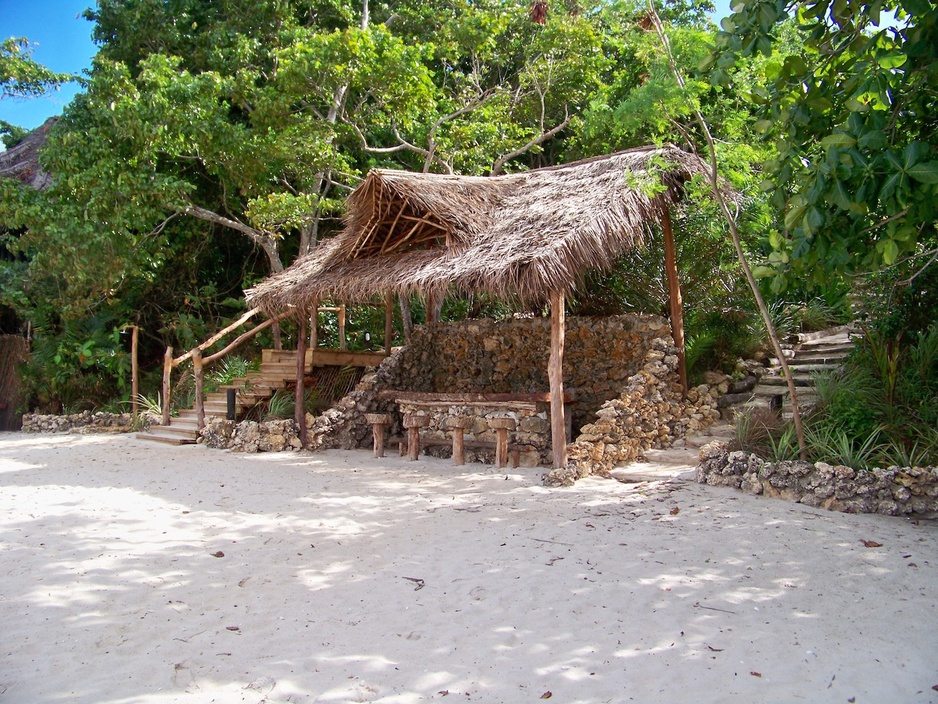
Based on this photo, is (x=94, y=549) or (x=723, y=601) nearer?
(x=723, y=601)

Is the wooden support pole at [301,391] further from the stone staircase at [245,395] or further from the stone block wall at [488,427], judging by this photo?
the stone block wall at [488,427]

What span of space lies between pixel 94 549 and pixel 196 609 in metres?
1.46

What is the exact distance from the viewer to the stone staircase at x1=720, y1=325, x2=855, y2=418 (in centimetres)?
761

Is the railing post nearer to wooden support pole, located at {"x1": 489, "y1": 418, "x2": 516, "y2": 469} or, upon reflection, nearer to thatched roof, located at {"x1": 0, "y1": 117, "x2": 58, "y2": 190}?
wooden support pole, located at {"x1": 489, "y1": 418, "x2": 516, "y2": 469}

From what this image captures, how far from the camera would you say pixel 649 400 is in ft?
25.4

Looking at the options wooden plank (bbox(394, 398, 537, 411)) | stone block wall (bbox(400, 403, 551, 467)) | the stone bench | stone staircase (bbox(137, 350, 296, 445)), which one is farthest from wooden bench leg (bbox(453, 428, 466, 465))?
stone staircase (bbox(137, 350, 296, 445))

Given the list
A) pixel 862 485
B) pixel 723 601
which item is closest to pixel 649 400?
pixel 862 485

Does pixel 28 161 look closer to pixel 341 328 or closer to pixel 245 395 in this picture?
pixel 341 328

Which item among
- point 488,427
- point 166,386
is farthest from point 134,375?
point 488,427

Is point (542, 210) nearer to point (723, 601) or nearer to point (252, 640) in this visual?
point (723, 601)

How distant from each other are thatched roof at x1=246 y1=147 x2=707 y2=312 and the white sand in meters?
2.23

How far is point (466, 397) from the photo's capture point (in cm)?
791

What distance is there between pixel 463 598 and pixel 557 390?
11.4 feet

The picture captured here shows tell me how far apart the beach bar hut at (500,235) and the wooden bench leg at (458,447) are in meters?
1.18
